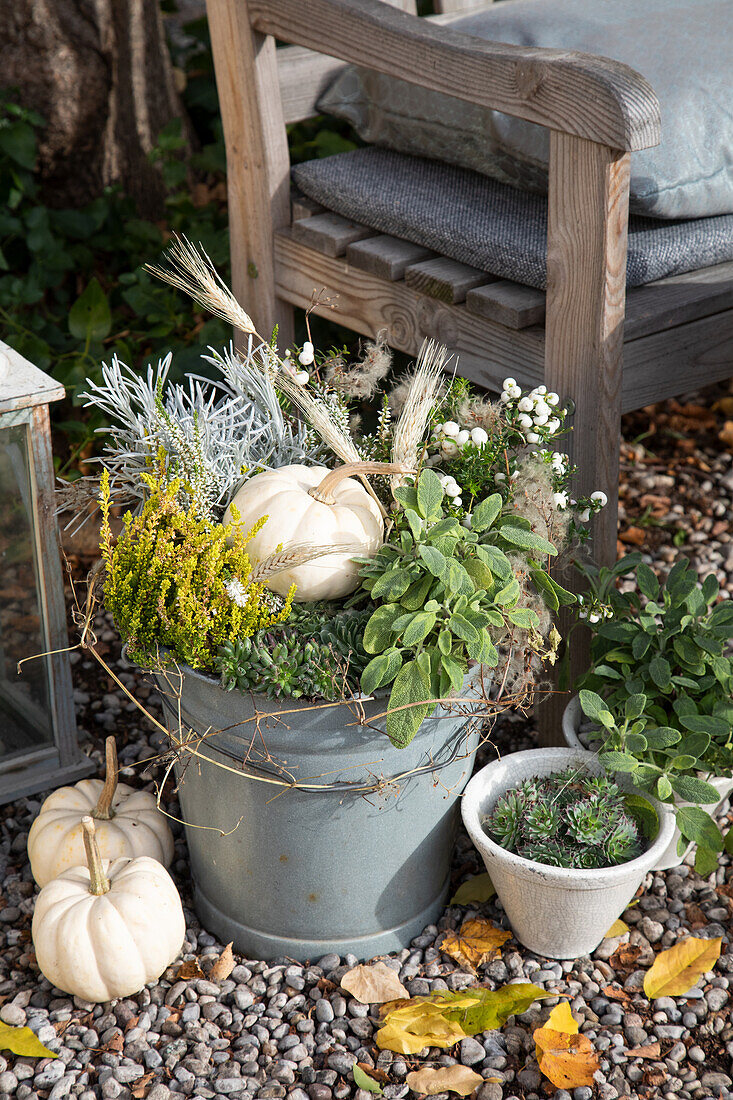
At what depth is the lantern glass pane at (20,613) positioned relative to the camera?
1.94 metres

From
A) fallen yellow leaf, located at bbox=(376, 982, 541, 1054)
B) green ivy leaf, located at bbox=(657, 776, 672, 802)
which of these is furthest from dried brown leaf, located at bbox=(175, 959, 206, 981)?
green ivy leaf, located at bbox=(657, 776, 672, 802)

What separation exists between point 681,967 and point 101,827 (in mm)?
988

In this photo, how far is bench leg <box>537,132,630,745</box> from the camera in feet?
5.74

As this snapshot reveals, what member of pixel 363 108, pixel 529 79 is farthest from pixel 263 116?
pixel 529 79

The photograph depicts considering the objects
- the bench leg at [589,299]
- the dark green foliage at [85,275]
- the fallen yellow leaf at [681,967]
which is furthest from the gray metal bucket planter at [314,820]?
the dark green foliage at [85,275]

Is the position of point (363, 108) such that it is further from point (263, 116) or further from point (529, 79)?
point (529, 79)

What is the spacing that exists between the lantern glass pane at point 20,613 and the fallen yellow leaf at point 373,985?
0.78 metres

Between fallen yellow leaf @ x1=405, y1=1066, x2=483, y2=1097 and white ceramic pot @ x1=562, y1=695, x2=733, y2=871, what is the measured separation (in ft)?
1.61

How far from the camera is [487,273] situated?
2.12 m

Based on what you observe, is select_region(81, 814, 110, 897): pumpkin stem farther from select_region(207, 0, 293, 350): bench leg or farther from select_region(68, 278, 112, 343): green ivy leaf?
select_region(68, 278, 112, 343): green ivy leaf

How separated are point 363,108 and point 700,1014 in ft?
6.28

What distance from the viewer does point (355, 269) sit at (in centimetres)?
229

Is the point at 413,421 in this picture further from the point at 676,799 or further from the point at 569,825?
the point at 676,799

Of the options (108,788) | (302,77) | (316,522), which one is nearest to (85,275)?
(302,77)
